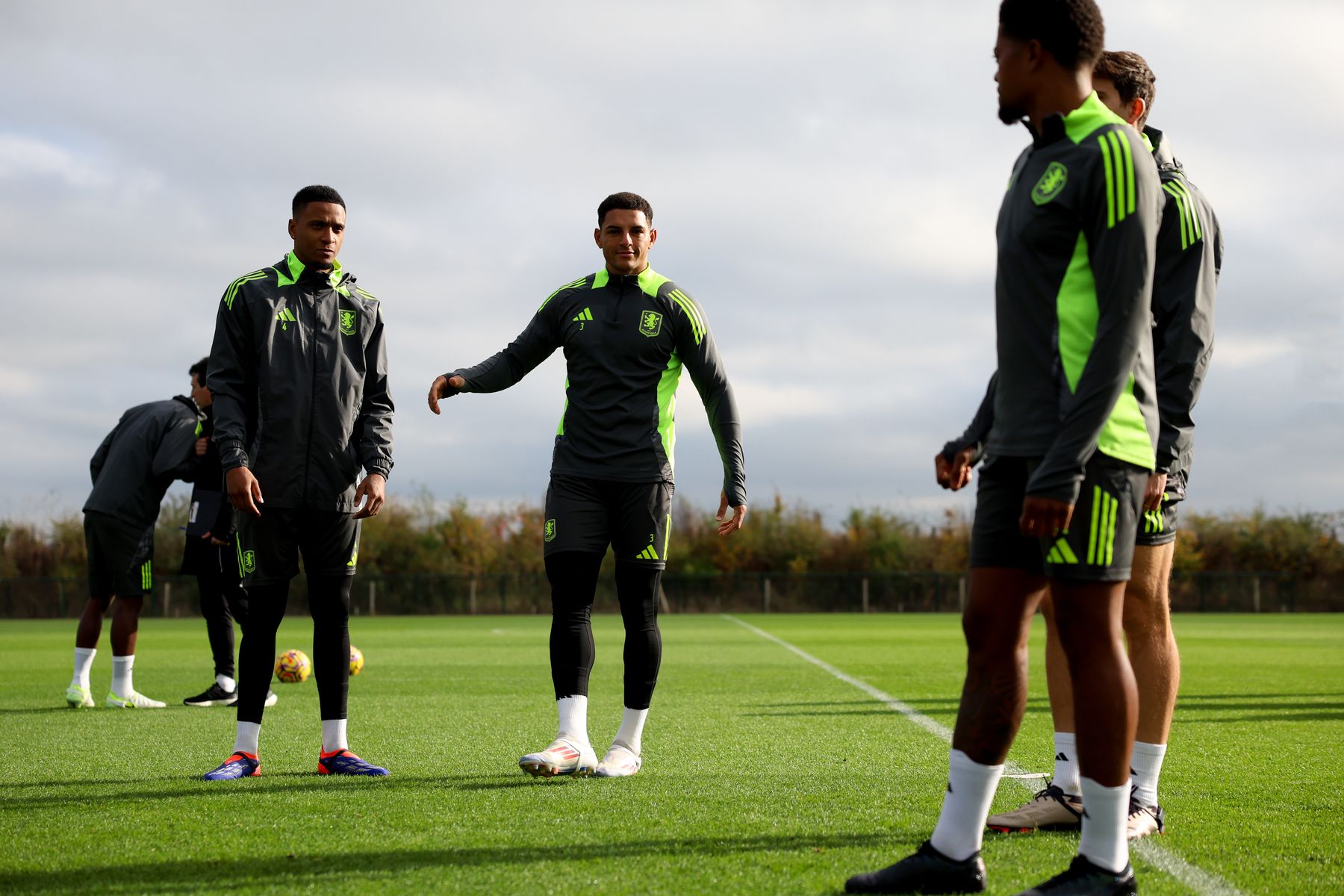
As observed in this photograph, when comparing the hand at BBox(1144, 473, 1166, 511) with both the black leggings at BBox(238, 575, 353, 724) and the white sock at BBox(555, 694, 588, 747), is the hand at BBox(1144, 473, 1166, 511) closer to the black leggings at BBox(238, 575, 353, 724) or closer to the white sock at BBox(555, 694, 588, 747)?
the white sock at BBox(555, 694, 588, 747)

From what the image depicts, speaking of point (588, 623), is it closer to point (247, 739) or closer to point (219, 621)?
point (247, 739)

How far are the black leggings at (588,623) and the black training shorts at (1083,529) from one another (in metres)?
2.38

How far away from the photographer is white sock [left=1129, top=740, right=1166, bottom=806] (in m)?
4.05

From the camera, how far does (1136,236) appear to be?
10.00ft

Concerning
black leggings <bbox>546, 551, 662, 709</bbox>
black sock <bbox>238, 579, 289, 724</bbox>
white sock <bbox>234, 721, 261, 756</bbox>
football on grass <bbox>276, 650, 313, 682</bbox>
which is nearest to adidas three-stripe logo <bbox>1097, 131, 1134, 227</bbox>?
black leggings <bbox>546, 551, 662, 709</bbox>

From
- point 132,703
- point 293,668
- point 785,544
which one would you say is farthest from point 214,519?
point 785,544

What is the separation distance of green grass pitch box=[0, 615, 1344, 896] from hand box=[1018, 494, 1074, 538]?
950mm

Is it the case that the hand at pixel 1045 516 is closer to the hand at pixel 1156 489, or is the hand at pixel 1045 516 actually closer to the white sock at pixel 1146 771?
the hand at pixel 1156 489

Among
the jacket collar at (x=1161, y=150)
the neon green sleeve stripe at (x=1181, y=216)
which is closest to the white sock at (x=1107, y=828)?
the neon green sleeve stripe at (x=1181, y=216)

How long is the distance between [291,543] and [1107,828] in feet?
11.9

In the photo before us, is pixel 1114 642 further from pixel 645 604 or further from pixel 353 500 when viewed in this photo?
pixel 353 500

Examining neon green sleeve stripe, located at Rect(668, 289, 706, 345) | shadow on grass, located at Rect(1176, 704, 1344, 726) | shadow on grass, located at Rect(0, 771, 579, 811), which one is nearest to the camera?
shadow on grass, located at Rect(0, 771, 579, 811)

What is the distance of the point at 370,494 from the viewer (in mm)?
5598

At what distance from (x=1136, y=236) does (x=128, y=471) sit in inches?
307
